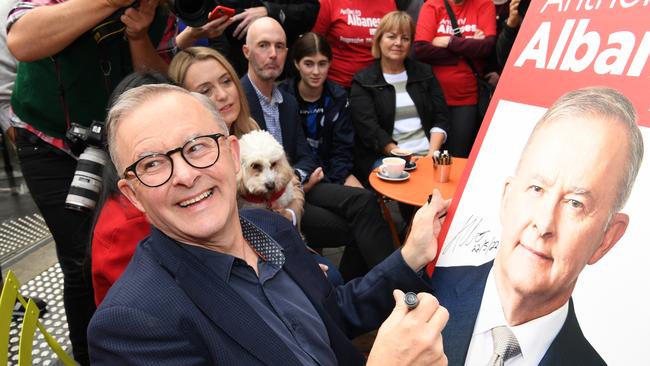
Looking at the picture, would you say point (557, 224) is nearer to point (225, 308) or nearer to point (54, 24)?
point (225, 308)

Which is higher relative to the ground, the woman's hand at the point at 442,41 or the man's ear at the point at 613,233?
the man's ear at the point at 613,233

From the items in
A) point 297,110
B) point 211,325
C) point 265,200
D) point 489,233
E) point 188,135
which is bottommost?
point 265,200

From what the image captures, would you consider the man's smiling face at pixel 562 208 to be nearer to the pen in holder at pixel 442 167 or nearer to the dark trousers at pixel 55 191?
the dark trousers at pixel 55 191

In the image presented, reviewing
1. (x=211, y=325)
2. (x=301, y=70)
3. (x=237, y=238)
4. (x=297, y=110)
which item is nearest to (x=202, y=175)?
(x=237, y=238)

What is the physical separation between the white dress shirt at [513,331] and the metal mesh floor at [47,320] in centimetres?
229

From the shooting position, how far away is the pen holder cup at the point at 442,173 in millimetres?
2744

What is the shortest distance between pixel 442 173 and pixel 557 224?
186 cm

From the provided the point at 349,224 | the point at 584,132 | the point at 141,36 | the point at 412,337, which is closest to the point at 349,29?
the point at 349,224

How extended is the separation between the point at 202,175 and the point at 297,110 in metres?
2.07

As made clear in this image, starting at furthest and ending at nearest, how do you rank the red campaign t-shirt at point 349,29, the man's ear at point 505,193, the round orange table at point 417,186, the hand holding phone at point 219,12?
the red campaign t-shirt at point 349,29, the round orange table at point 417,186, the hand holding phone at point 219,12, the man's ear at point 505,193

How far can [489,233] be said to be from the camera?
3.67ft

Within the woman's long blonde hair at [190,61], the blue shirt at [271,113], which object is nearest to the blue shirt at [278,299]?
the woman's long blonde hair at [190,61]

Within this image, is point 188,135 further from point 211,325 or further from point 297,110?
point 297,110

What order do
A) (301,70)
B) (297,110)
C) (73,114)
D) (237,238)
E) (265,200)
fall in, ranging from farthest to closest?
1. (301,70)
2. (297,110)
3. (265,200)
4. (73,114)
5. (237,238)
